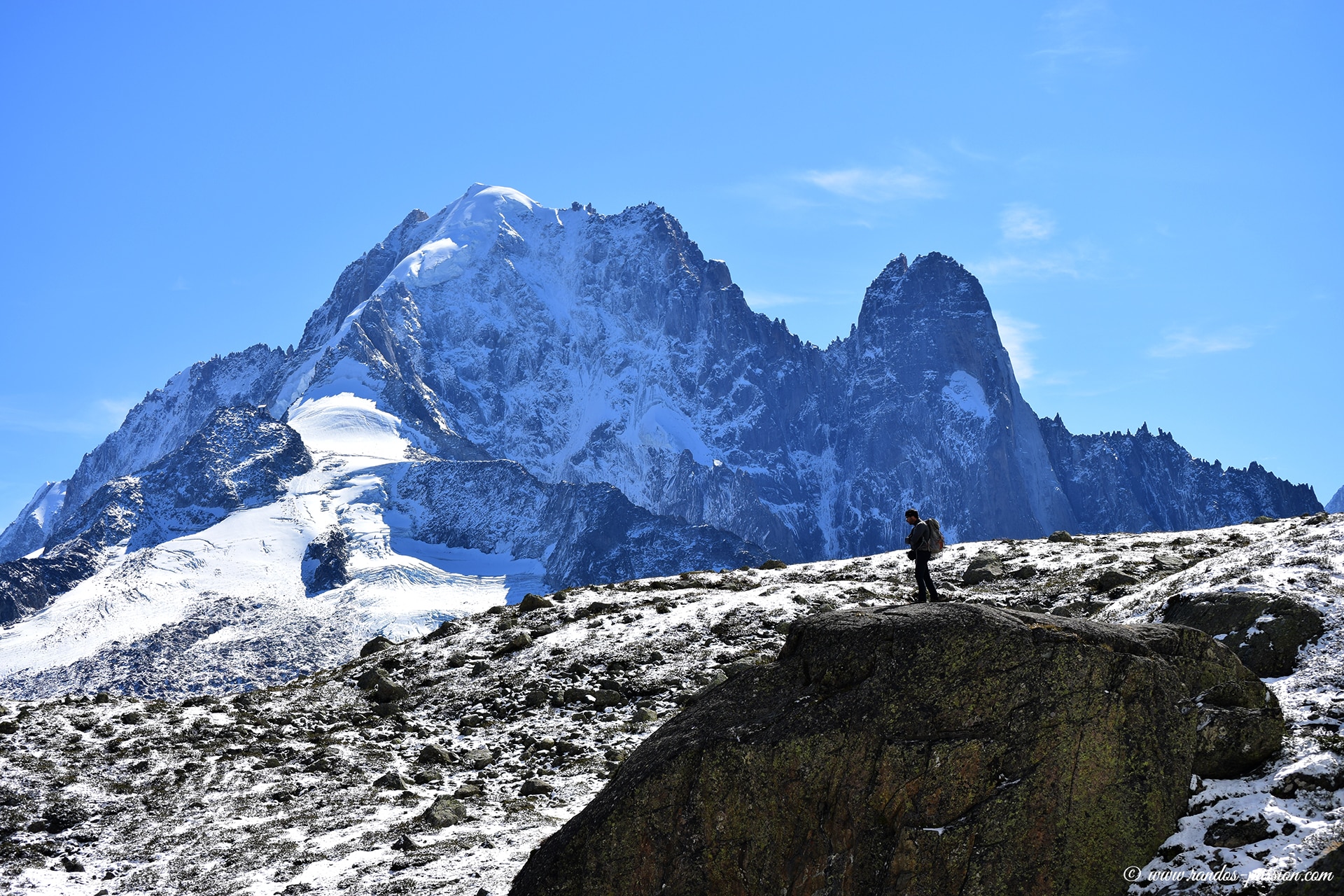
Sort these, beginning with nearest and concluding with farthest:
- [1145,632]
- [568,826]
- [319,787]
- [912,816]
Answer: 1. [912,816]
2. [568,826]
3. [1145,632]
4. [319,787]

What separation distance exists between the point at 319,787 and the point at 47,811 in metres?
5.55

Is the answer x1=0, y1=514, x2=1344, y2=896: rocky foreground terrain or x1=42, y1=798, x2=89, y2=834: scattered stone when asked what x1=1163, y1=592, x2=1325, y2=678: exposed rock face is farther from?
x1=42, y1=798, x2=89, y2=834: scattered stone

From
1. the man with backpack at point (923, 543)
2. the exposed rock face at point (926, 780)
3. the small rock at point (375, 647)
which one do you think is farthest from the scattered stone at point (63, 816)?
the man with backpack at point (923, 543)

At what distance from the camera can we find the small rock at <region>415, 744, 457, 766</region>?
24.8 metres

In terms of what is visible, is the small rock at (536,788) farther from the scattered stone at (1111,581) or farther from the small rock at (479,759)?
the scattered stone at (1111,581)

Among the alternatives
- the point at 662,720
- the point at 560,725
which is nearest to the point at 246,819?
the point at 560,725

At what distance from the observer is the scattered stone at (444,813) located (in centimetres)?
1989

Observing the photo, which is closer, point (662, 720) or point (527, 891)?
Answer: point (527, 891)

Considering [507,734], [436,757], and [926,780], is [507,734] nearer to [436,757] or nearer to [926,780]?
[436,757]

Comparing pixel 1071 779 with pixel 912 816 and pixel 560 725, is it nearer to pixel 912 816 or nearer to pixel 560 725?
pixel 912 816

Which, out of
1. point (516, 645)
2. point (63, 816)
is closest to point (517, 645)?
point (516, 645)

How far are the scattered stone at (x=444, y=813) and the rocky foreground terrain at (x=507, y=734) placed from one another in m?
0.05

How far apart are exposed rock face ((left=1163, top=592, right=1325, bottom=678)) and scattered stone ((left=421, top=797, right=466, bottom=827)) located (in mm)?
14266

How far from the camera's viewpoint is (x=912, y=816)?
40.3 feet
